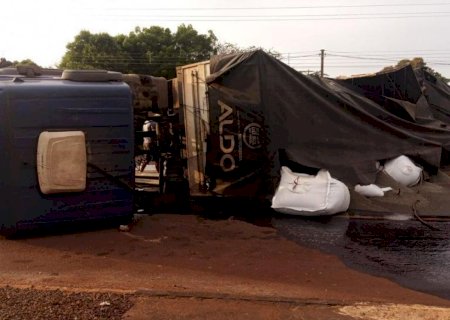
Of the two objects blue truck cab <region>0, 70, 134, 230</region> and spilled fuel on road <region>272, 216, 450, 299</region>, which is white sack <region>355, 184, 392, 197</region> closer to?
spilled fuel on road <region>272, 216, 450, 299</region>

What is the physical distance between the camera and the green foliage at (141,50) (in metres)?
36.5

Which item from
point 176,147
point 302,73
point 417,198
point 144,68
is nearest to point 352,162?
point 417,198

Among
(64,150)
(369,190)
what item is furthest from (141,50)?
(64,150)

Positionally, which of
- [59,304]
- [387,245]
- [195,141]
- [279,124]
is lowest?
[387,245]

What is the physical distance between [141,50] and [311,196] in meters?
33.1

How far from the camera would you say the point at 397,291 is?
439 cm

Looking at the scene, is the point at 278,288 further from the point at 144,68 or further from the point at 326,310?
the point at 144,68

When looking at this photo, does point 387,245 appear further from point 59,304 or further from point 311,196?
point 59,304

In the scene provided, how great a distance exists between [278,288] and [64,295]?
1.71 meters

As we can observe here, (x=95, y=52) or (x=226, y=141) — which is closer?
(x=226, y=141)

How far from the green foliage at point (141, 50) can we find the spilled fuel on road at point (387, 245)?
98.5ft

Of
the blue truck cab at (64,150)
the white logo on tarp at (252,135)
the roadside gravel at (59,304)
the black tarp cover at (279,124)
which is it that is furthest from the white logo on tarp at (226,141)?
the roadside gravel at (59,304)

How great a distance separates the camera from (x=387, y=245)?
228 inches

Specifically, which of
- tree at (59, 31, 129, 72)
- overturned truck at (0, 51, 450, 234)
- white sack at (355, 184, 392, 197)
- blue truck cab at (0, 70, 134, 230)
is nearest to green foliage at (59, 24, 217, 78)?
tree at (59, 31, 129, 72)
